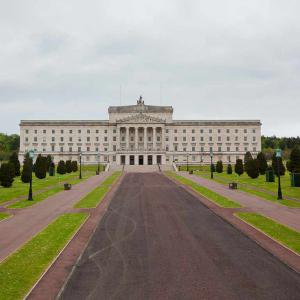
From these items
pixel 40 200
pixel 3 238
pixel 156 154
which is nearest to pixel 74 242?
pixel 3 238

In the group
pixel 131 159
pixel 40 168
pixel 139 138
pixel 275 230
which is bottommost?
pixel 275 230

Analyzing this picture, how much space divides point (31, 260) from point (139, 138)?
131800mm

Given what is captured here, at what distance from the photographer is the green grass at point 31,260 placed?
448 inches

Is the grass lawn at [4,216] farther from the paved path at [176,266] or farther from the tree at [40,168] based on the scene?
the tree at [40,168]

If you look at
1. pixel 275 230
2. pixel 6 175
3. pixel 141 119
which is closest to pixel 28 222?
pixel 275 230

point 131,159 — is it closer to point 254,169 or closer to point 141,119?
point 141,119

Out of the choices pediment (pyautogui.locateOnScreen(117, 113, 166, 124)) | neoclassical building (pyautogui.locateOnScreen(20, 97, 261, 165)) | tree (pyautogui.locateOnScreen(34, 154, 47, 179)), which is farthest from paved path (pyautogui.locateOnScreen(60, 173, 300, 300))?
neoclassical building (pyautogui.locateOnScreen(20, 97, 261, 165))

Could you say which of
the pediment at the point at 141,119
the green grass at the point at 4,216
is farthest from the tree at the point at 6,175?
the pediment at the point at 141,119

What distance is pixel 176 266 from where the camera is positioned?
13.5m

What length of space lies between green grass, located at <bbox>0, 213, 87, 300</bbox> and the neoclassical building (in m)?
124

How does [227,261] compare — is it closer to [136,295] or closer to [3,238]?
[136,295]

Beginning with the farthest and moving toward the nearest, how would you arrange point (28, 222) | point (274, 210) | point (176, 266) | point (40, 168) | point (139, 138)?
point (139, 138) → point (40, 168) → point (274, 210) → point (28, 222) → point (176, 266)

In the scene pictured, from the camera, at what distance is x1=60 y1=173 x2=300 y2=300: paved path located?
36.3ft

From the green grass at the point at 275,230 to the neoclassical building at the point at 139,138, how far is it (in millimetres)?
119276
